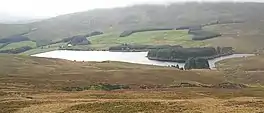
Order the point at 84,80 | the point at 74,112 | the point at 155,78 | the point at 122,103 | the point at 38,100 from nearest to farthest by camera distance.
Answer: the point at 74,112, the point at 122,103, the point at 38,100, the point at 84,80, the point at 155,78

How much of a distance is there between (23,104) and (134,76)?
67027 millimetres

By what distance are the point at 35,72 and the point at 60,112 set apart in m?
76.0

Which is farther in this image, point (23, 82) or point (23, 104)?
point (23, 82)

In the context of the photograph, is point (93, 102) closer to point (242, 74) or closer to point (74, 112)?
point (74, 112)

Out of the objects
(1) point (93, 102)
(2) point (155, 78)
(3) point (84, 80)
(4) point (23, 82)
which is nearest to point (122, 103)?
(1) point (93, 102)

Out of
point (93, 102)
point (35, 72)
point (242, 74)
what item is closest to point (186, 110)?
point (93, 102)

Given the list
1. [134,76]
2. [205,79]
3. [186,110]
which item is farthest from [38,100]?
[205,79]

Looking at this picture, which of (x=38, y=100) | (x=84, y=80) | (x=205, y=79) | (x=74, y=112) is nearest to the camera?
(x=74, y=112)

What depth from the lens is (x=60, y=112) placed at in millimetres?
50969

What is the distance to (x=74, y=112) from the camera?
5059 cm

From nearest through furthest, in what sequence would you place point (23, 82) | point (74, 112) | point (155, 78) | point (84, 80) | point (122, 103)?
point (74, 112) < point (122, 103) < point (23, 82) < point (84, 80) < point (155, 78)

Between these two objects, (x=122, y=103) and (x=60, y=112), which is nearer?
(x=60, y=112)

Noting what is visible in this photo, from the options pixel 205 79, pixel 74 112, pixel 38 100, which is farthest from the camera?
pixel 205 79

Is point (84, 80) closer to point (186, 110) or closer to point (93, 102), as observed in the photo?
point (93, 102)
